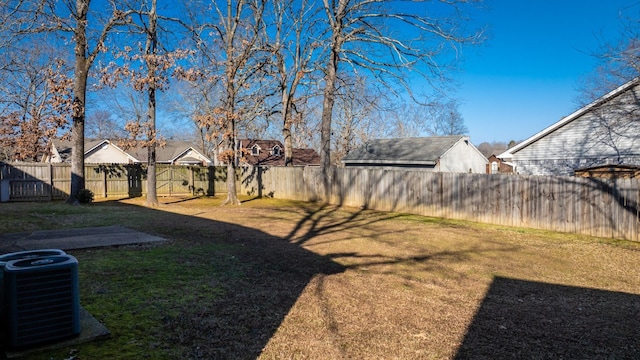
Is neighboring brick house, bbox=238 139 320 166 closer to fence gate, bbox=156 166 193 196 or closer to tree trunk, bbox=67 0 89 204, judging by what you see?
fence gate, bbox=156 166 193 196

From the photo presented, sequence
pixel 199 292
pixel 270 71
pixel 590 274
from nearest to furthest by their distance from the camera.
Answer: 1. pixel 199 292
2. pixel 590 274
3. pixel 270 71

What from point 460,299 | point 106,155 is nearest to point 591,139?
point 460,299

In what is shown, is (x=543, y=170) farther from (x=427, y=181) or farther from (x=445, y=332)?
(x=445, y=332)

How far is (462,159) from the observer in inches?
1358

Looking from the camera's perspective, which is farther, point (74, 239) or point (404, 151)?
point (404, 151)

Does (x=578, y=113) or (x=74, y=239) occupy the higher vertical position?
(x=578, y=113)

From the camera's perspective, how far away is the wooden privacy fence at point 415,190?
39.0 ft

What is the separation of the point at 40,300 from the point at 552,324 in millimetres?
4968

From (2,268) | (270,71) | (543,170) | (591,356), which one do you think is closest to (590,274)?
(591,356)

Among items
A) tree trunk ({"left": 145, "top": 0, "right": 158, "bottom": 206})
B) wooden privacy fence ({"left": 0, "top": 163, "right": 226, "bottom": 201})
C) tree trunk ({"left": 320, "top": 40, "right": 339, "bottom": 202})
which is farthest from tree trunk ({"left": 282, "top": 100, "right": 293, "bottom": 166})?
tree trunk ({"left": 145, "top": 0, "right": 158, "bottom": 206})

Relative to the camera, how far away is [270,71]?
24.1 metres

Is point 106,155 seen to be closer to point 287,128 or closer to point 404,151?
point 287,128

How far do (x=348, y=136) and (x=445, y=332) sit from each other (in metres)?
40.0

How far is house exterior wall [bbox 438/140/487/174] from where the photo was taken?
32531 mm
